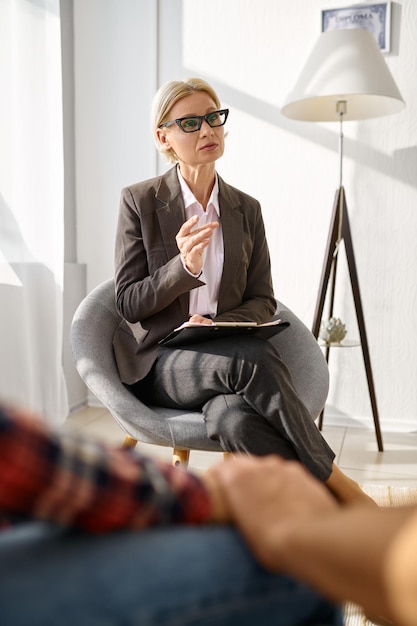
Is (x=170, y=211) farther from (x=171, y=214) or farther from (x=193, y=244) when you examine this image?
(x=193, y=244)

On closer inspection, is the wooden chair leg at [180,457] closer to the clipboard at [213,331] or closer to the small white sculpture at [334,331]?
the clipboard at [213,331]

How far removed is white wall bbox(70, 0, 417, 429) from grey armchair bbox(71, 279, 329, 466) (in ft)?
3.33

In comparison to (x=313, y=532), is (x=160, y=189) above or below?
above

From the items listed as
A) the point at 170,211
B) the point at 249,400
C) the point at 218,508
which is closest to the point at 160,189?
the point at 170,211

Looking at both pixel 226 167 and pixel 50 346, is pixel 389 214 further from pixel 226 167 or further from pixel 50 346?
pixel 50 346

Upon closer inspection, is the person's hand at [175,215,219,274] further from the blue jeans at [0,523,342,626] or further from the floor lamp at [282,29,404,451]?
the blue jeans at [0,523,342,626]

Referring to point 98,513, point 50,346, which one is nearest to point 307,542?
A: point 98,513

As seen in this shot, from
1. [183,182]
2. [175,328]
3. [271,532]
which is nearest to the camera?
[271,532]

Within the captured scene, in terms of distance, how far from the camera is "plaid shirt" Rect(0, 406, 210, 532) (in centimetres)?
63

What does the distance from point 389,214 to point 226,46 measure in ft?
3.72

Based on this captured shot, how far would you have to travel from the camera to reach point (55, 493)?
2.10 feet

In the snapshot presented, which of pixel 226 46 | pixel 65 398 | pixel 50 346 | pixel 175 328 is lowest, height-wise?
pixel 65 398

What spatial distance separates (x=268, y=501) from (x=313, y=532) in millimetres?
82

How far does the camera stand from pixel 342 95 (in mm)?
2791
